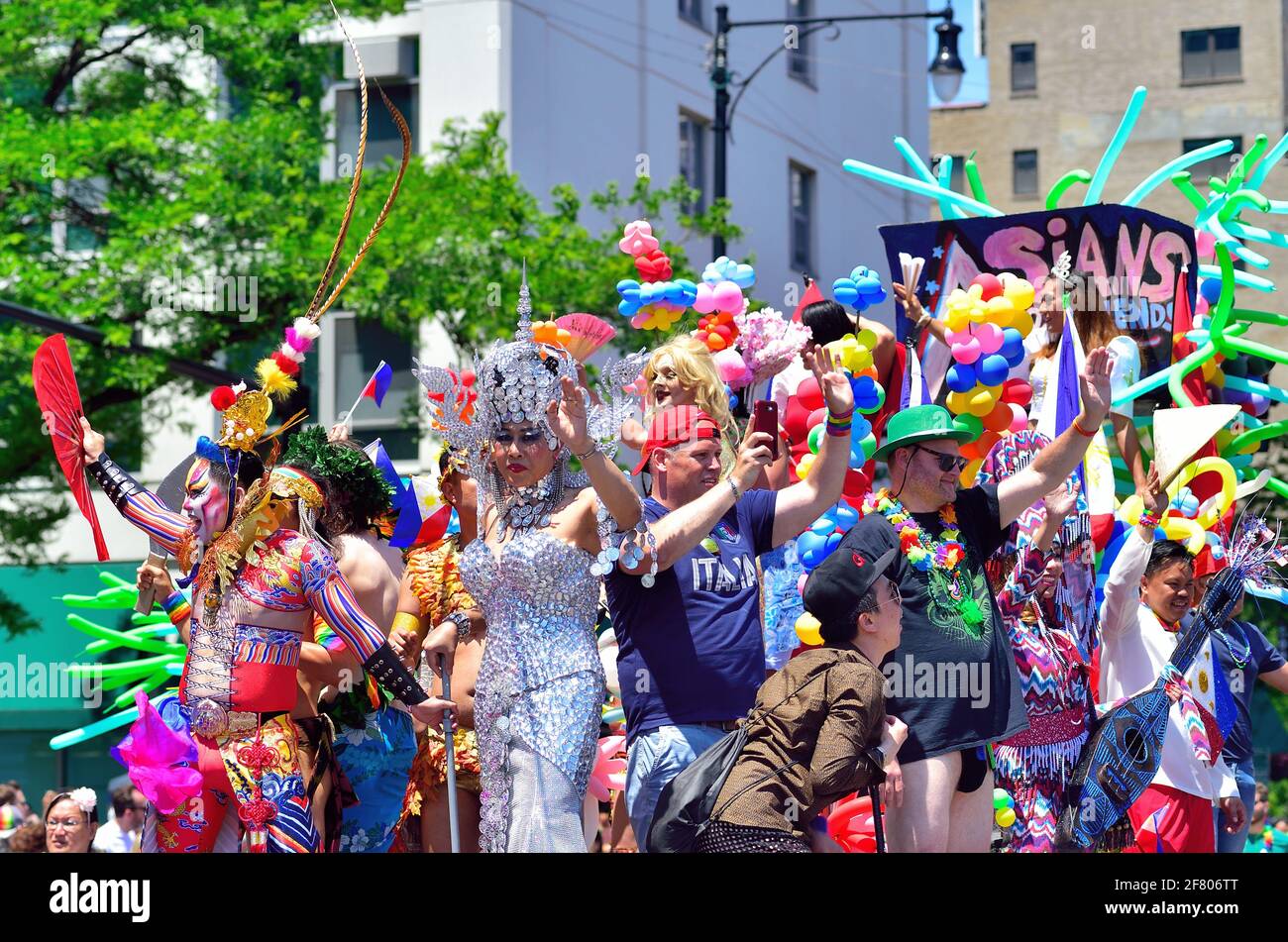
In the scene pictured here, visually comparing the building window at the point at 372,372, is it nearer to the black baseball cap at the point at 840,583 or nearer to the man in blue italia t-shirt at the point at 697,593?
the man in blue italia t-shirt at the point at 697,593

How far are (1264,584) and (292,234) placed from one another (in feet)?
34.1

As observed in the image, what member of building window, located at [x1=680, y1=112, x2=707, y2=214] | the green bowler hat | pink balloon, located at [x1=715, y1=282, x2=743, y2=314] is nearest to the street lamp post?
building window, located at [x1=680, y1=112, x2=707, y2=214]

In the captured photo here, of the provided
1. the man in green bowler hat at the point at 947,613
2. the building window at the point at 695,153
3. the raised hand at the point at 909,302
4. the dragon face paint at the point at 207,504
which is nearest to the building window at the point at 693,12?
the building window at the point at 695,153

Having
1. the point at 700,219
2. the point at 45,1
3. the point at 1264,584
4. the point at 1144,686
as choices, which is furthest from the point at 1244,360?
the point at 45,1

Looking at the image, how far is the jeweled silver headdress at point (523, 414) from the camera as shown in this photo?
202 inches

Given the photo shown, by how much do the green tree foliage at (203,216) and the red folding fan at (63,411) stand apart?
8490 mm

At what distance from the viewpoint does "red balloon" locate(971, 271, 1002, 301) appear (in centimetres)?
658

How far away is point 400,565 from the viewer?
21.5 feet

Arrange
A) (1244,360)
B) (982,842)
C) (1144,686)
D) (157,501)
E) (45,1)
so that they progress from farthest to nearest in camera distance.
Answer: (45,1) → (1244,360) → (1144,686) → (157,501) → (982,842)

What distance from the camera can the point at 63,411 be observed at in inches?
240

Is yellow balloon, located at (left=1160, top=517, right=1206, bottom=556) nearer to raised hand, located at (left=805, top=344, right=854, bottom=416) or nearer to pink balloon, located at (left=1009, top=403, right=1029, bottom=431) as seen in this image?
pink balloon, located at (left=1009, top=403, right=1029, bottom=431)

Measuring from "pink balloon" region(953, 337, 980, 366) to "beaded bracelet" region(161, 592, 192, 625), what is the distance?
2.90m

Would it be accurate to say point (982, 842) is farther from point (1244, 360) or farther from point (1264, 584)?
point (1244, 360)

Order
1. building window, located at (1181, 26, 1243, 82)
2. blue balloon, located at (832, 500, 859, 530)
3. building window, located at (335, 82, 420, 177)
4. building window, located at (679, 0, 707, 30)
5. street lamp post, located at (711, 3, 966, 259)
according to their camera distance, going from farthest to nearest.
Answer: building window, located at (1181, 26, 1243, 82), building window, located at (679, 0, 707, 30), building window, located at (335, 82, 420, 177), street lamp post, located at (711, 3, 966, 259), blue balloon, located at (832, 500, 859, 530)
